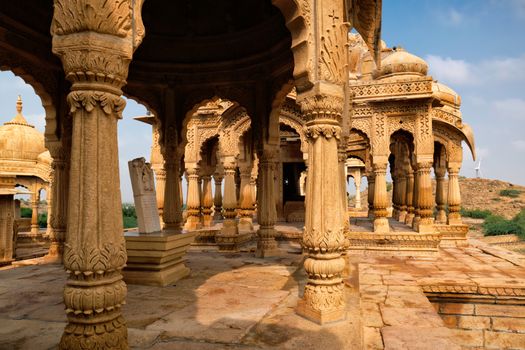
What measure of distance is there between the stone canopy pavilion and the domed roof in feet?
32.5

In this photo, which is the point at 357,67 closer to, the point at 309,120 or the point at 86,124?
the point at 309,120

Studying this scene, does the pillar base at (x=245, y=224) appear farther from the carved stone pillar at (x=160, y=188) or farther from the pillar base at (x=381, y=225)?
the pillar base at (x=381, y=225)

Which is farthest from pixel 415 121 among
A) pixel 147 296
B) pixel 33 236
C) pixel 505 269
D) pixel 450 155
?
pixel 33 236

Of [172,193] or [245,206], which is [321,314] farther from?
[245,206]

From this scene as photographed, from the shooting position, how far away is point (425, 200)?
1278cm

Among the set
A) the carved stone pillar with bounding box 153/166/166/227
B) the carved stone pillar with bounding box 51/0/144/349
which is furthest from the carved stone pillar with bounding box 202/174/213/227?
the carved stone pillar with bounding box 51/0/144/349

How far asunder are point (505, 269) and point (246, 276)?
6.61 m

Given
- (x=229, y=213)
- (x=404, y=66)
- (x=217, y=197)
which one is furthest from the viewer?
(x=217, y=197)

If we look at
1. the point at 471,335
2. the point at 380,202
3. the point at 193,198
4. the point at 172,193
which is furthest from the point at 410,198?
the point at 172,193

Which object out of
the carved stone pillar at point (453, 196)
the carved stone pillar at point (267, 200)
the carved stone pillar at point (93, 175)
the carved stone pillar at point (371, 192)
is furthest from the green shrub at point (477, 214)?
the carved stone pillar at point (93, 175)

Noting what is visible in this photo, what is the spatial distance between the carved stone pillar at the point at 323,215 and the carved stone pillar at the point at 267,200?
12.5 feet

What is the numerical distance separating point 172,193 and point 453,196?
38.5 ft

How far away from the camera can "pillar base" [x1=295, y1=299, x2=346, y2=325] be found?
3961mm

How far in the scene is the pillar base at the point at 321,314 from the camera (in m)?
3.96
